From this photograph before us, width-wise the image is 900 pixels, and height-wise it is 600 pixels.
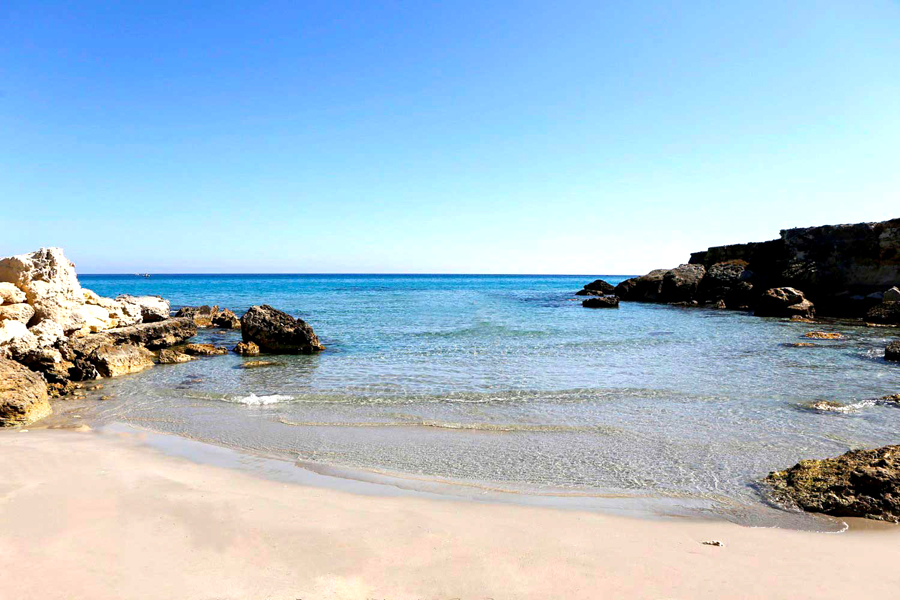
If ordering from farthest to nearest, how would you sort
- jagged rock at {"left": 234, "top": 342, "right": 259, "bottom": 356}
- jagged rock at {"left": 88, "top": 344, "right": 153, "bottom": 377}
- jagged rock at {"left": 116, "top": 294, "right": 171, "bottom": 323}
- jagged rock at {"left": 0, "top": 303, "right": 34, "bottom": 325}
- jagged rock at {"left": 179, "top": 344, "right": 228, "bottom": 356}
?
jagged rock at {"left": 116, "top": 294, "right": 171, "bottom": 323}, jagged rock at {"left": 234, "top": 342, "right": 259, "bottom": 356}, jagged rock at {"left": 179, "top": 344, "right": 228, "bottom": 356}, jagged rock at {"left": 0, "top": 303, "right": 34, "bottom": 325}, jagged rock at {"left": 88, "top": 344, "right": 153, "bottom": 377}

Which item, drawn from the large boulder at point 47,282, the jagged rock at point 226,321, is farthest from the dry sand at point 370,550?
the jagged rock at point 226,321

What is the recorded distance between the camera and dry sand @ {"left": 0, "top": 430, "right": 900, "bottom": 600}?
3217mm

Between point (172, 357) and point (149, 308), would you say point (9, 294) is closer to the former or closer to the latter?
point (172, 357)

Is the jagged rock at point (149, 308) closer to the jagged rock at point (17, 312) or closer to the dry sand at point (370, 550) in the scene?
the jagged rock at point (17, 312)

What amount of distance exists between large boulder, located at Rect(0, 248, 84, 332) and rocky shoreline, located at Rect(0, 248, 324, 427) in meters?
0.02

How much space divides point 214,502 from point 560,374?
8398 mm

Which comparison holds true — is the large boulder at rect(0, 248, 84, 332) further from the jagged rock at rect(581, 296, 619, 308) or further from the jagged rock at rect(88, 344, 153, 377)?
the jagged rock at rect(581, 296, 619, 308)

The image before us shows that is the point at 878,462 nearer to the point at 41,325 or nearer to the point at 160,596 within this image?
the point at 160,596

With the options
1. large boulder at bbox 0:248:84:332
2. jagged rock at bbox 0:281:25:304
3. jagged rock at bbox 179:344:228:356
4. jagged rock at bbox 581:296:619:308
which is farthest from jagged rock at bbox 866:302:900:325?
jagged rock at bbox 0:281:25:304

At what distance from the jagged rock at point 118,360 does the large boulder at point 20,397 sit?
2882mm

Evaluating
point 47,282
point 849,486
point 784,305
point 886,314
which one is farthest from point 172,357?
point 886,314

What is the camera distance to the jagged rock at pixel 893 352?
12969 mm

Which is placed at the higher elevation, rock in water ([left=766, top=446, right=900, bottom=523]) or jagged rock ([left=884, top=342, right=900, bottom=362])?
jagged rock ([left=884, top=342, right=900, bottom=362])

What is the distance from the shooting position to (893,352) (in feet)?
42.8
